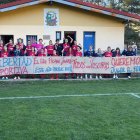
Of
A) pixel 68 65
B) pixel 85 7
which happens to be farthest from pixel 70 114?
pixel 85 7

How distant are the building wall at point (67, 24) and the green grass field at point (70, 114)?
8.32 meters

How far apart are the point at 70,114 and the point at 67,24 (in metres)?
14.2

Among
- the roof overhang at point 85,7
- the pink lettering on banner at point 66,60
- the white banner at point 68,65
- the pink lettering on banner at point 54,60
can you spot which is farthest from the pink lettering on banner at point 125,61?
the roof overhang at point 85,7

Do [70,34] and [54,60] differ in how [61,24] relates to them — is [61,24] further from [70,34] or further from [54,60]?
[54,60]

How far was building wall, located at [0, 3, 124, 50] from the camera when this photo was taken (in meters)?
22.8

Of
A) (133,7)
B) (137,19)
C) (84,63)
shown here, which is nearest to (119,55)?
(84,63)

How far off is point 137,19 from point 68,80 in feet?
26.3

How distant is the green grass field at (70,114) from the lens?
7.95 meters

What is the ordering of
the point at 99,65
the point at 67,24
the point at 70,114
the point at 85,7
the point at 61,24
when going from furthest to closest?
the point at 67,24, the point at 61,24, the point at 85,7, the point at 99,65, the point at 70,114

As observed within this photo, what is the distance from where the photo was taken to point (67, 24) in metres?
23.6

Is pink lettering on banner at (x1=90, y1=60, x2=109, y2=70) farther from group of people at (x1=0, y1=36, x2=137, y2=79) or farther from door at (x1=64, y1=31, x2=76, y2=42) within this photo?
door at (x1=64, y1=31, x2=76, y2=42)

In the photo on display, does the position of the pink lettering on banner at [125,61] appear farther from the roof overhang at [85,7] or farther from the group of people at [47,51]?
the roof overhang at [85,7]

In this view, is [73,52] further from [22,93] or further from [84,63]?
[22,93]

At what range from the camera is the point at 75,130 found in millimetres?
8289
